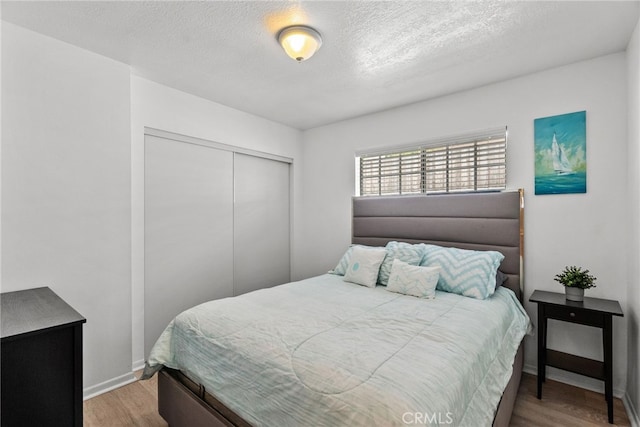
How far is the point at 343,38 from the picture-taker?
6.86ft

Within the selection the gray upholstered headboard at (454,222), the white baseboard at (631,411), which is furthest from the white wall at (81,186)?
the white baseboard at (631,411)

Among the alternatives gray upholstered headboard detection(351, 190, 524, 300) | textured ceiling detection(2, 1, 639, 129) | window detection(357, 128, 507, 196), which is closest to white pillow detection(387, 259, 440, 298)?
gray upholstered headboard detection(351, 190, 524, 300)

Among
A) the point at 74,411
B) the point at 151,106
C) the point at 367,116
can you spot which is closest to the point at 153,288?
the point at 74,411

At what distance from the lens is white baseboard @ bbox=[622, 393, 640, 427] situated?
6.09ft

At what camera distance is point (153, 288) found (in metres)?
2.85

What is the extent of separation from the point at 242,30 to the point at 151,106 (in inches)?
52.3

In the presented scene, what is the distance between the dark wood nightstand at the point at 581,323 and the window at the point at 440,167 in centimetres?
108

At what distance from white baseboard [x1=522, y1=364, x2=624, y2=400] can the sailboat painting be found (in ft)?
4.75

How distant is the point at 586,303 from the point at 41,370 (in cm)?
323

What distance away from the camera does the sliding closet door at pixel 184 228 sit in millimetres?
2846

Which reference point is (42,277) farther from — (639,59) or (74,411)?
(639,59)

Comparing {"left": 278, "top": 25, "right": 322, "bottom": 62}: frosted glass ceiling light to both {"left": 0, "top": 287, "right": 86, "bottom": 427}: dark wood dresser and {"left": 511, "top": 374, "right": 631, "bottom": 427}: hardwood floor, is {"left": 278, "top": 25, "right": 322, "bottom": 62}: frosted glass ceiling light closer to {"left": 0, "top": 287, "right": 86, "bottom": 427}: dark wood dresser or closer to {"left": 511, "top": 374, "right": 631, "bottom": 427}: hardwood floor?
{"left": 0, "top": 287, "right": 86, "bottom": 427}: dark wood dresser

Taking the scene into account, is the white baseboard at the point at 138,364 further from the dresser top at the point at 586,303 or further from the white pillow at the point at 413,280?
the dresser top at the point at 586,303
